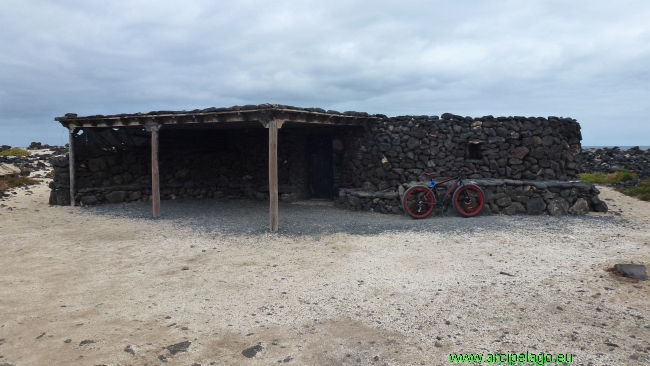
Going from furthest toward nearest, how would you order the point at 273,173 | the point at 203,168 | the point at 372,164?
the point at 203,168, the point at 372,164, the point at 273,173

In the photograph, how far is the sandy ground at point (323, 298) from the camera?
3.29 metres

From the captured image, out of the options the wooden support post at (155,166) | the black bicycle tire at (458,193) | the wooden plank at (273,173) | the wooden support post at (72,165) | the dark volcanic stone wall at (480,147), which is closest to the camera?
the wooden plank at (273,173)

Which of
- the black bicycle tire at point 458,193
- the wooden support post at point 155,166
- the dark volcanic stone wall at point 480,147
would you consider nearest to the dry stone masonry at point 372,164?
the dark volcanic stone wall at point 480,147

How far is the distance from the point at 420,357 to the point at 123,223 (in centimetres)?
778

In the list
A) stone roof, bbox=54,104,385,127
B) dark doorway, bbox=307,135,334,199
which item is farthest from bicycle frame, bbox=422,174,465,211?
dark doorway, bbox=307,135,334,199

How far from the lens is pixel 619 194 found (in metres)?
14.0

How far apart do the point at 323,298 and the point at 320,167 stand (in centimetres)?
867

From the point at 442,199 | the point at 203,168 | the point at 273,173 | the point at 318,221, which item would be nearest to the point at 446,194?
the point at 442,199

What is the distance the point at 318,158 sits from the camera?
42.3 feet

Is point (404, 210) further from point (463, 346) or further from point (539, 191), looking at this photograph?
point (463, 346)

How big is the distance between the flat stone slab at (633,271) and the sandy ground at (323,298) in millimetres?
286

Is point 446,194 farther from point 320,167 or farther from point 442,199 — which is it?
point 320,167

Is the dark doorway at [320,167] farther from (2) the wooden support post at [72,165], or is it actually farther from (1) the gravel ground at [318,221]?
(2) the wooden support post at [72,165]

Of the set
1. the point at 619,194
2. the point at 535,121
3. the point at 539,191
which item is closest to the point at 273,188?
the point at 539,191
